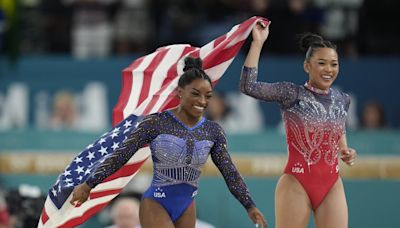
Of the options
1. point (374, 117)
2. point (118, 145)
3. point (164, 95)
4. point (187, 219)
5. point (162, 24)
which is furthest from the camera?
point (162, 24)

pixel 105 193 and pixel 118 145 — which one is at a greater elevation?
pixel 118 145

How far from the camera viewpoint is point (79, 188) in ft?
23.6

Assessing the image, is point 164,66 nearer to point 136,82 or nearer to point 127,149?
point 136,82

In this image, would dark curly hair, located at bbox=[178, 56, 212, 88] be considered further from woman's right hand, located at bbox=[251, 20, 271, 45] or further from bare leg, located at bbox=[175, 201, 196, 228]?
bare leg, located at bbox=[175, 201, 196, 228]

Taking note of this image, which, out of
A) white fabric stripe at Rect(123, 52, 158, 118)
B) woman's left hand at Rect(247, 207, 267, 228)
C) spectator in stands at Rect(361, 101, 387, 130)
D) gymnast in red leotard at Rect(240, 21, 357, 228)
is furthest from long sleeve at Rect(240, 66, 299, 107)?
spectator in stands at Rect(361, 101, 387, 130)

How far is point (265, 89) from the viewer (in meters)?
7.51

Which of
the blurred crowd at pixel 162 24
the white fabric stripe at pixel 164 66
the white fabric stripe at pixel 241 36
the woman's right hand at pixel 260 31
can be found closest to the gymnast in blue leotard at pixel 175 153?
the woman's right hand at pixel 260 31

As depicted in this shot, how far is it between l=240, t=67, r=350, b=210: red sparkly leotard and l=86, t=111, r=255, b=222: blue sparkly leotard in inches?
17.4

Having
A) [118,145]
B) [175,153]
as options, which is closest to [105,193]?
[118,145]

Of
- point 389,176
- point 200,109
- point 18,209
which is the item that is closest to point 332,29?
point 389,176

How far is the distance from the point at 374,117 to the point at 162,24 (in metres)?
3.06

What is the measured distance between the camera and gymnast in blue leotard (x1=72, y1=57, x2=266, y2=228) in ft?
23.5

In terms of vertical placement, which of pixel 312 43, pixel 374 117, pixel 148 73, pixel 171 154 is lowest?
pixel 374 117

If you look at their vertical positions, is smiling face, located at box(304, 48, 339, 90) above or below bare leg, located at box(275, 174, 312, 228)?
above
